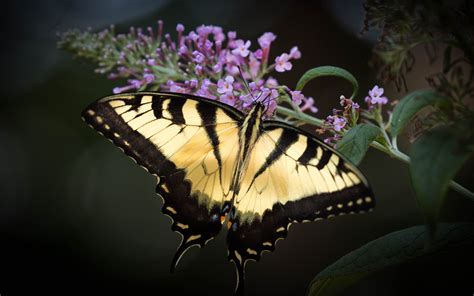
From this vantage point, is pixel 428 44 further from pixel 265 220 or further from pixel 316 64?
pixel 316 64

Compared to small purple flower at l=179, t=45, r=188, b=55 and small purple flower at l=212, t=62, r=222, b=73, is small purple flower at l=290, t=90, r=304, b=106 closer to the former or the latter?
small purple flower at l=212, t=62, r=222, b=73

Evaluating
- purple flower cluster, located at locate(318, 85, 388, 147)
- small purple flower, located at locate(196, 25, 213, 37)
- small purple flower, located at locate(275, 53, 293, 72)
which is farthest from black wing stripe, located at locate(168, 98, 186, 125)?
purple flower cluster, located at locate(318, 85, 388, 147)

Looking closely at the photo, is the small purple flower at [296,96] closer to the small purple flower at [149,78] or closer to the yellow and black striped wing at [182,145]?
the yellow and black striped wing at [182,145]

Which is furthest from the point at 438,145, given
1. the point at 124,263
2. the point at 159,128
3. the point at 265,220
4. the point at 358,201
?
the point at 124,263

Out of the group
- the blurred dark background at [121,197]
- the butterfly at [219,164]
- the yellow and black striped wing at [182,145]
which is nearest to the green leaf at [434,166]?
the butterfly at [219,164]

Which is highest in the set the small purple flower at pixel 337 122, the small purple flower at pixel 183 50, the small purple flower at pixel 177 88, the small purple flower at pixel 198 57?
the small purple flower at pixel 183 50

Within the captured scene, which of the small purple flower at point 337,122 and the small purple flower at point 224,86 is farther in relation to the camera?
the small purple flower at point 224,86
